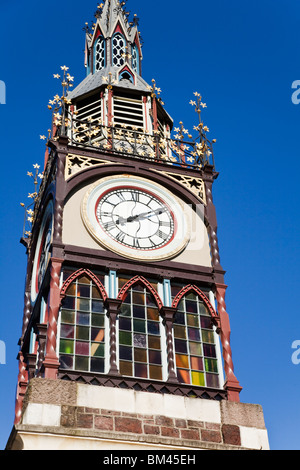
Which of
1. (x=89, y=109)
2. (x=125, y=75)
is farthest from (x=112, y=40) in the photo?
(x=89, y=109)

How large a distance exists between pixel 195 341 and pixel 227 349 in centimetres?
109

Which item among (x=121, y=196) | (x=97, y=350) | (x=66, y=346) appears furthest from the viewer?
(x=121, y=196)

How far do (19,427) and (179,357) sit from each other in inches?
251

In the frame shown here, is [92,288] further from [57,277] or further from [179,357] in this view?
[179,357]

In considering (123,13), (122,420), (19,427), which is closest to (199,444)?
(122,420)

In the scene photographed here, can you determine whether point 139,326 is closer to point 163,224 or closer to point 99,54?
point 163,224

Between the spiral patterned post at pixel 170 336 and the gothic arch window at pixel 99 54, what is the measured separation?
17.3 metres

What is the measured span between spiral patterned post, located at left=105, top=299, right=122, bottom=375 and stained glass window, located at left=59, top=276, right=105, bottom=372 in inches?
10.4

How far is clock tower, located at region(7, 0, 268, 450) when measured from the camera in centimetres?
2583

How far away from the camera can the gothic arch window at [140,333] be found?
2789 cm

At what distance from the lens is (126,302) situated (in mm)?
29391

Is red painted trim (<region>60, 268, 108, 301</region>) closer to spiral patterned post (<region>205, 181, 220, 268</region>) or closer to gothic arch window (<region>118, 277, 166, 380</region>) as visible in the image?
gothic arch window (<region>118, 277, 166, 380</region>)
